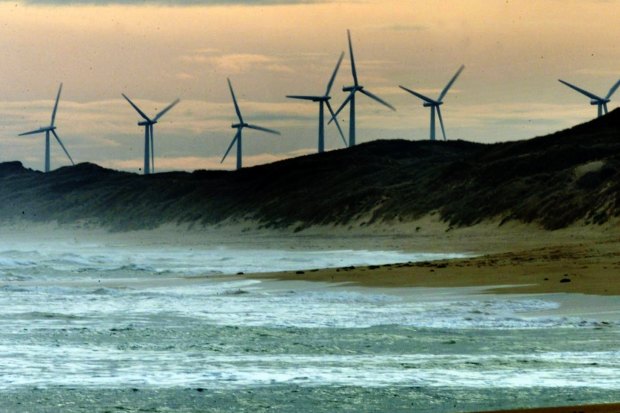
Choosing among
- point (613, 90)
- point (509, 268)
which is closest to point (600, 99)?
point (613, 90)

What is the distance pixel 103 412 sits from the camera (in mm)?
13180

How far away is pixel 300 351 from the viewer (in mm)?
18875

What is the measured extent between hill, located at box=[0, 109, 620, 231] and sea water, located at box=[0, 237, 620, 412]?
53.8m

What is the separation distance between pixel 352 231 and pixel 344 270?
230ft

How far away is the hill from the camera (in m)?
94.9

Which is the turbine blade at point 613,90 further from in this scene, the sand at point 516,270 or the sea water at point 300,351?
the sea water at point 300,351

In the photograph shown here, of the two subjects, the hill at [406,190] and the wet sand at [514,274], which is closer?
the wet sand at [514,274]

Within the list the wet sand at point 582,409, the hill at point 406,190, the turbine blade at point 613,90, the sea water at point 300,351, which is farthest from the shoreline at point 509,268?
the turbine blade at point 613,90

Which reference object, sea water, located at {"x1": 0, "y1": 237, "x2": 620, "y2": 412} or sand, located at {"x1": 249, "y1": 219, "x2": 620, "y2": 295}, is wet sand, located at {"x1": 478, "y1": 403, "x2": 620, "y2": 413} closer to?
sea water, located at {"x1": 0, "y1": 237, "x2": 620, "y2": 412}

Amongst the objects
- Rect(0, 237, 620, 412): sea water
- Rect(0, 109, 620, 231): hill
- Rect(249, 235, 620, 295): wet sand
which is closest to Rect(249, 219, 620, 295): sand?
Rect(249, 235, 620, 295): wet sand

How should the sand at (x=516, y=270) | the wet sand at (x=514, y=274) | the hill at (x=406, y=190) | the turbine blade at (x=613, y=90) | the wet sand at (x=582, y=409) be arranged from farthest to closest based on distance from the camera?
the turbine blade at (x=613, y=90), the hill at (x=406, y=190), the wet sand at (x=514, y=274), the sand at (x=516, y=270), the wet sand at (x=582, y=409)

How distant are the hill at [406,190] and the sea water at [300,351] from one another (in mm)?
53792

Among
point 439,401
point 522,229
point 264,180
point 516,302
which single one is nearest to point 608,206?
point 522,229

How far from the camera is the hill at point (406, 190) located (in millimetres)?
94938
